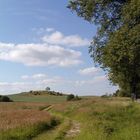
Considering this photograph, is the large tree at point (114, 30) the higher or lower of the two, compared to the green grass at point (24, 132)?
higher

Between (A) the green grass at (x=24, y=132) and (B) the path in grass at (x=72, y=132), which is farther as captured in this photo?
(B) the path in grass at (x=72, y=132)

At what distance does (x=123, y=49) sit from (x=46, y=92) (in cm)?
14428

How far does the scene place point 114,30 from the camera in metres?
30.2

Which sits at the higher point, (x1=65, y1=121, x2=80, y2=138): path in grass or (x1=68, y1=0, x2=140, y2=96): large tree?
(x1=68, y1=0, x2=140, y2=96): large tree

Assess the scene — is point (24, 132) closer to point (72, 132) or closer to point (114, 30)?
point (72, 132)

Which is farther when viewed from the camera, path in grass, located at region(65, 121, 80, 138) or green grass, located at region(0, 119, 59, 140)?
path in grass, located at region(65, 121, 80, 138)

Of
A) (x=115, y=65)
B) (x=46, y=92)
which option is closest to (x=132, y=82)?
(x=115, y=65)

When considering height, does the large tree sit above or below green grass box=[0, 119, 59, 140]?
above

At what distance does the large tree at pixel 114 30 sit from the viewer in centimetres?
2653

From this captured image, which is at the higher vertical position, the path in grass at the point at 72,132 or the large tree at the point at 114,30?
the large tree at the point at 114,30

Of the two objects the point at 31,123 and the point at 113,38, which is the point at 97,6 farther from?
the point at 31,123

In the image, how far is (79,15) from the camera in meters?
31.8

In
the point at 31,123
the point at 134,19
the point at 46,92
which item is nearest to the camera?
the point at 134,19

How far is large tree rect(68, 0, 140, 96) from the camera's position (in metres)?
26.5
